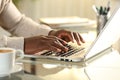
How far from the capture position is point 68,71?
3.17ft

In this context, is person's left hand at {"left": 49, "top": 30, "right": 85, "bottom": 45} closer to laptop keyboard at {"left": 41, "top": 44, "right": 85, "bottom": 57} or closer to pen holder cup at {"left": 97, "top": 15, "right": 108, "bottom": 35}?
laptop keyboard at {"left": 41, "top": 44, "right": 85, "bottom": 57}

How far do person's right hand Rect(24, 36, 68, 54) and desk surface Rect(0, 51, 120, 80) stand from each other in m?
0.08

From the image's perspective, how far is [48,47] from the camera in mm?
1133

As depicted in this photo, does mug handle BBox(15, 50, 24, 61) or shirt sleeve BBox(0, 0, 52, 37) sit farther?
shirt sleeve BBox(0, 0, 52, 37)

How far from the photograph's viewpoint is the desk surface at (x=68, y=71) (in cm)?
90

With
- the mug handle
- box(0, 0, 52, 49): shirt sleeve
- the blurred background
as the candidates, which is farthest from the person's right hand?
the blurred background

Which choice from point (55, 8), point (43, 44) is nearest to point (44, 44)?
point (43, 44)

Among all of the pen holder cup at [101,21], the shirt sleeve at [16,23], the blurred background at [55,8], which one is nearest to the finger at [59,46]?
the shirt sleeve at [16,23]

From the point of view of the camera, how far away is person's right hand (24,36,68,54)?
1.12 metres

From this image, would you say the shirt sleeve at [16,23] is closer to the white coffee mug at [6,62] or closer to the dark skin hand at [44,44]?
the dark skin hand at [44,44]

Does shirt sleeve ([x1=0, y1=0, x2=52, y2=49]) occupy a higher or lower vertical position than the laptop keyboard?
higher

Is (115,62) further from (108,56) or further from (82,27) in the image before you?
(82,27)

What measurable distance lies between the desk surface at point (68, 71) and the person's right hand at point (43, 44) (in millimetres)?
78

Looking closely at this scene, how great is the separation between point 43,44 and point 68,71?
8.8 inches
